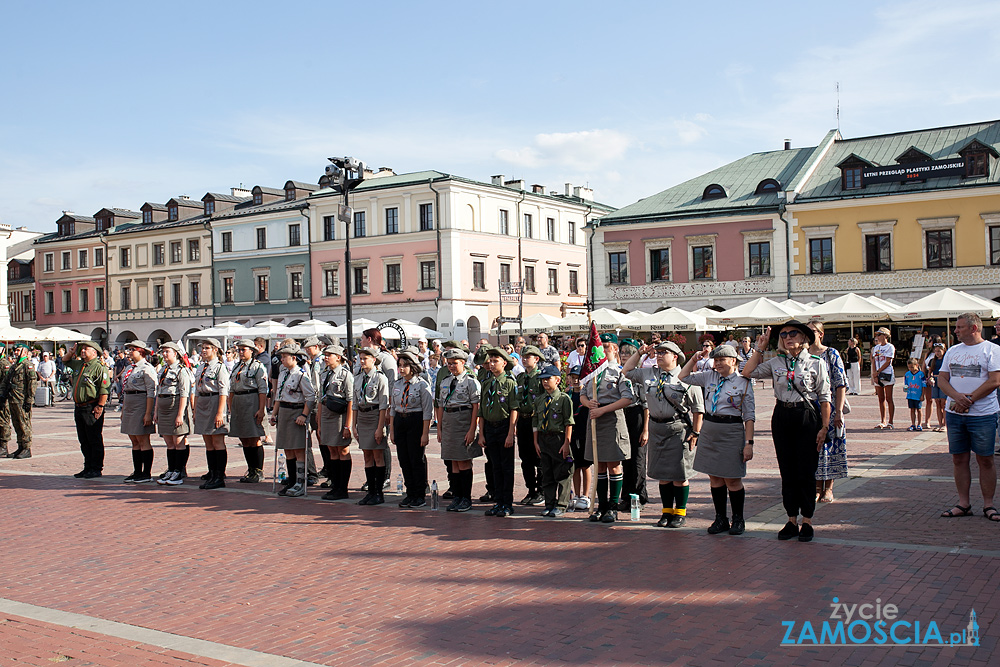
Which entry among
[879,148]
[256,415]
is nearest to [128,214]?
[879,148]

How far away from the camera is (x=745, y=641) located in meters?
5.08

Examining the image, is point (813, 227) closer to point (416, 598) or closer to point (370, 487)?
point (370, 487)

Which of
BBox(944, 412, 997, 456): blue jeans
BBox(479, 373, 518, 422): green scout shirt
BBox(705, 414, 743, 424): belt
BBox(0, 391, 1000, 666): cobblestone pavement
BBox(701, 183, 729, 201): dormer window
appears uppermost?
BBox(701, 183, 729, 201): dormer window

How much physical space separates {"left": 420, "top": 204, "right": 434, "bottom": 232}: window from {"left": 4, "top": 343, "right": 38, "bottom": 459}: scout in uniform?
33295 mm

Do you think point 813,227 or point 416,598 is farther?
point 813,227

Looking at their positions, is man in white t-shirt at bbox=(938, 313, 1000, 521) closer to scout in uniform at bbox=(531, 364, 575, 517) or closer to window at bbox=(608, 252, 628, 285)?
scout in uniform at bbox=(531, 364, 575, 517)

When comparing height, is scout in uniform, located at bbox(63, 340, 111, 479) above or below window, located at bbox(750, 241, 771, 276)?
below

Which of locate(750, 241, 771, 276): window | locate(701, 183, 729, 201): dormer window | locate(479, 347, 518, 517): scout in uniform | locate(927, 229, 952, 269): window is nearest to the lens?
locate(479, 347, 518, 517): scout in uniform

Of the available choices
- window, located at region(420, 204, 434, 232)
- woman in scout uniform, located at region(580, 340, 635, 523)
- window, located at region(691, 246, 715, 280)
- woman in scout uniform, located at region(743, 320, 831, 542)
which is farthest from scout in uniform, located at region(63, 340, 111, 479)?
window, located at region(420, 204, 434, 232)

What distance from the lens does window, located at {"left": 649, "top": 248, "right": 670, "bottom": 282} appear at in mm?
42062

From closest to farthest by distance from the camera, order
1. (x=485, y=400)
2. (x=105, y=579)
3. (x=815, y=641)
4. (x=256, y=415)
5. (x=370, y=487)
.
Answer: (x=815, y=641), (x=105, y=579), (x=485, y=400), (x=370, y=487), (x=256, y=415)

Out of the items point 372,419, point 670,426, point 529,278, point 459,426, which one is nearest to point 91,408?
point 372,419

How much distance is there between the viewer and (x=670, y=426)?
8.19 m

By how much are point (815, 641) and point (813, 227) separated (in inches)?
1424
